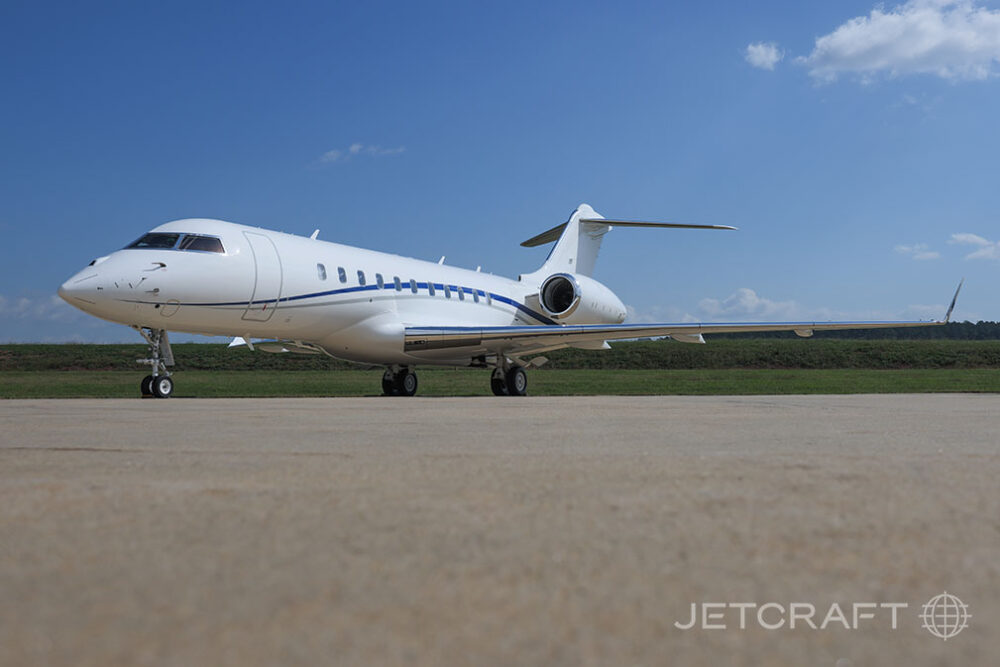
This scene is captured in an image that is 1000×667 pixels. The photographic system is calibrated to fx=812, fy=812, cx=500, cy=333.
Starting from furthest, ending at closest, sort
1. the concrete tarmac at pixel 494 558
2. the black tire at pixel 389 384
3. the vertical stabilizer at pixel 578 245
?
the vertical stabilizer at pixel 578 245 < the black tire at pixel 389 384 < the concrete tarmac at pixel 494 558

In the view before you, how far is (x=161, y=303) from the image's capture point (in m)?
12.6

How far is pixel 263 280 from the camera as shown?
13.7 metres

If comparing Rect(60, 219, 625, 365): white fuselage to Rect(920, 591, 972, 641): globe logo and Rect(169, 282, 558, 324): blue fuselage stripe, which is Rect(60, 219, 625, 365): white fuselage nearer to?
Rect(169, 282, 558, 324): blue fuselage stripe

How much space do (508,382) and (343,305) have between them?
181 inches

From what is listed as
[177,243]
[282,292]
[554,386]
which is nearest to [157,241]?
[177,243]

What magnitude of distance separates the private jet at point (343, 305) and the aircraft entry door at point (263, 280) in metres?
0.02

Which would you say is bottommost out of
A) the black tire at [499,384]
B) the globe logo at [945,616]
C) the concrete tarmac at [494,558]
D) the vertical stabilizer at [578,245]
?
the globe logo at [945,616]

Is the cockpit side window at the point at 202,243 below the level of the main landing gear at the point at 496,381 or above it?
above

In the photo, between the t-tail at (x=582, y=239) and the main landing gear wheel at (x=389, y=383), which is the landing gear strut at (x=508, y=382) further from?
the t-tail at (x=582, y=239)

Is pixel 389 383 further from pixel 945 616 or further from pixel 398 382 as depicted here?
pixel 945 616

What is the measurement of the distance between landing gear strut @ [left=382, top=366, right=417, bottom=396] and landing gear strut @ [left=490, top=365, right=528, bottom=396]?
2.02 m

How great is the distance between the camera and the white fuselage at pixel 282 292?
40.5ft

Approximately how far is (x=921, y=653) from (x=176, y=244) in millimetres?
13193

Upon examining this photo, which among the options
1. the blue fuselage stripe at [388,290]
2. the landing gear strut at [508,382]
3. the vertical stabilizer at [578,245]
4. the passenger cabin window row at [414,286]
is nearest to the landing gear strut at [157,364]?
the blue fuselage stripe at [388,290]
